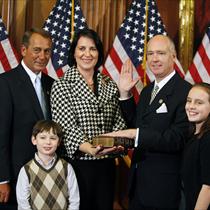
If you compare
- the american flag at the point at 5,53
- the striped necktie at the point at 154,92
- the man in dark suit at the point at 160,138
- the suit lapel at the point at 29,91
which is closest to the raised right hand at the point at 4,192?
the suit lapel at the point at 29,91

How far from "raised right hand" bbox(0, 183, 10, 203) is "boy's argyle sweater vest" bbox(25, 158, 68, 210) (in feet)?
0.53

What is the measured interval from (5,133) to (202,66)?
2462 millimetres

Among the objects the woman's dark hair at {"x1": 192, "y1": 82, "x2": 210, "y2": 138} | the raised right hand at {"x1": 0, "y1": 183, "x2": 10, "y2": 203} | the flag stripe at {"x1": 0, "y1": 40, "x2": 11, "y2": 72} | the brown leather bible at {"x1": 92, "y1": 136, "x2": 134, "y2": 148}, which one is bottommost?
the raised right hand at {"x1": 0, "y1": 183, "x2": 10, "y2": 203}

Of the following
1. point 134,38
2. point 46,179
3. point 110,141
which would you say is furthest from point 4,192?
point 134,38

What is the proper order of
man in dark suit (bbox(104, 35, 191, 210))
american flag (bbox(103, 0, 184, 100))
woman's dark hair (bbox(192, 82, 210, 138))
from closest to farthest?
woman's dark hair (bbox(192, 82, 210, 138)), man in dark suit (bbox(104, 35, 191, 210)), american flag (bbox(103, 0, 184, 100))

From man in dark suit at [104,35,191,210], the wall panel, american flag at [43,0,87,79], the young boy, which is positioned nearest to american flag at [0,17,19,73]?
the wall panel

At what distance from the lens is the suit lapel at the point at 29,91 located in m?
3.07

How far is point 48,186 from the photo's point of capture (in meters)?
2.99

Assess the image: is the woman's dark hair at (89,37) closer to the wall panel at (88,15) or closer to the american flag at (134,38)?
the american flag at (134,38)

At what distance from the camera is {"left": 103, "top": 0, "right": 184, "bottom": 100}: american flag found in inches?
185

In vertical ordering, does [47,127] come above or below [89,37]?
below

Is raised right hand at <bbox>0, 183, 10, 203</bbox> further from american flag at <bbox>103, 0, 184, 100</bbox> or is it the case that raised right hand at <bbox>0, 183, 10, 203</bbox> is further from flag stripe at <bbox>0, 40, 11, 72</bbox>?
american flag at <bbox>103, 0, 184, 100</bbox>

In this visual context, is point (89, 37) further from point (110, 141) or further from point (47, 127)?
point (110, 141)

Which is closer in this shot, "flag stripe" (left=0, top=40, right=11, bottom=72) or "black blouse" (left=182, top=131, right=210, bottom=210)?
"black blouse" (left=182, top=131, right=210, bottom=210)
